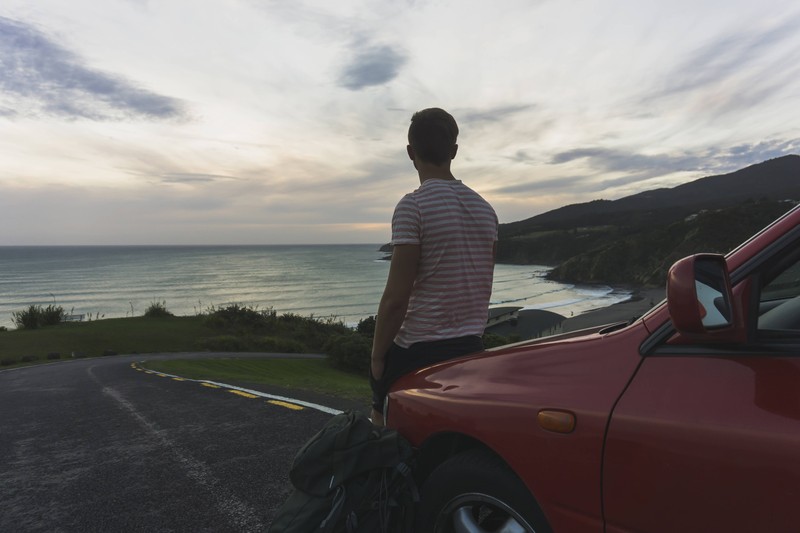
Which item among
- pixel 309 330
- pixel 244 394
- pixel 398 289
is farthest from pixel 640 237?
pixel 398 289

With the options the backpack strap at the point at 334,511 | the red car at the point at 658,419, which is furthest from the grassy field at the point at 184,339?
the red car at the point at 658,419

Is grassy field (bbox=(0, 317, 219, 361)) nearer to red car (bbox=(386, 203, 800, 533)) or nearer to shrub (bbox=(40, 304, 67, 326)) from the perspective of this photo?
shrub (bbox=(40, 304, 67, 326))

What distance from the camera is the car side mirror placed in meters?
1.27

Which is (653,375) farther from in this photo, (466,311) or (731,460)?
(466,311)

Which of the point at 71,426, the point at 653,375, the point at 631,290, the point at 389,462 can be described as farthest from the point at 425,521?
the point at 631,290

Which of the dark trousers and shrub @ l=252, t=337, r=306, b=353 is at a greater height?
the dark trousers

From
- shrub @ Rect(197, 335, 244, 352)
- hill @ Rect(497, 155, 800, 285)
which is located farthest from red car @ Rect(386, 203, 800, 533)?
shrub @ Rect(197, 335, 244, 352)

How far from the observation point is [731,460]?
123 centimetres

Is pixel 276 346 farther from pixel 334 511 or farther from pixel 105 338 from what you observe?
pixel 334 511

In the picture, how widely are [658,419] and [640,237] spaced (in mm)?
110478

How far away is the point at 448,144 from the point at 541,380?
1.28m

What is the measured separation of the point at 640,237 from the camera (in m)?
99.0

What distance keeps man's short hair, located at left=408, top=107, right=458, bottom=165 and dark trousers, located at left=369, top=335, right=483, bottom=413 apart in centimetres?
96

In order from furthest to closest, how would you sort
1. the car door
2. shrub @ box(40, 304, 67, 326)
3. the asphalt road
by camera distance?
shrub @ box(40, 304, 67, 326) → the asphalt road → the car door
